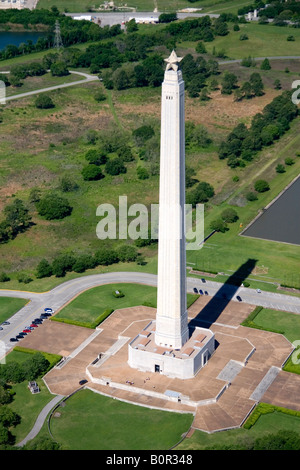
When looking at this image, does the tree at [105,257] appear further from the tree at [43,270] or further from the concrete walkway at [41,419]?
the concrete walkway at [41,419]

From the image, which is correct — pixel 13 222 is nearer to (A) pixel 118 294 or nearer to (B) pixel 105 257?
(B) pixel 105 257

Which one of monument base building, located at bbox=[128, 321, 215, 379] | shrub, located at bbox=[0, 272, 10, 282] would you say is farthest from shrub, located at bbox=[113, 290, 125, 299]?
shrub, located at bbox=[0, 272, 10, 282]

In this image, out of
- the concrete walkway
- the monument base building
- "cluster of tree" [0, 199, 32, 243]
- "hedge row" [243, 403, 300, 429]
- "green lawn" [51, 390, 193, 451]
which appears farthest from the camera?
"cluster of tree" [0, 199, 32, 243]

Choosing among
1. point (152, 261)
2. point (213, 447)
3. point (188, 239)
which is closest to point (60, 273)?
point (152, 261)

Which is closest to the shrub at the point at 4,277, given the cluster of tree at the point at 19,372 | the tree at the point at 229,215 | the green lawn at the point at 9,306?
the green lawn at the point at 9,306

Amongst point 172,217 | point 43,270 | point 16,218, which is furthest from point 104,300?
point 172,217

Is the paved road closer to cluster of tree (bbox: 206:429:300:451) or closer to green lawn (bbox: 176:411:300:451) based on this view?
green lawn (bbox: 176:411:300:451)
